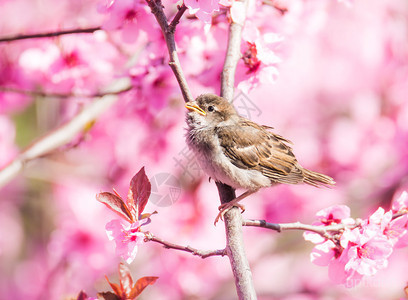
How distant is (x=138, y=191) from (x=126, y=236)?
0.11 meters

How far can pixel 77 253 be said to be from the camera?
8.98 ft

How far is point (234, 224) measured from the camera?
4.55 feet

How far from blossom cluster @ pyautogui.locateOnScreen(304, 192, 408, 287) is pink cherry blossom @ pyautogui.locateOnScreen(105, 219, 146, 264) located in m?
0.45

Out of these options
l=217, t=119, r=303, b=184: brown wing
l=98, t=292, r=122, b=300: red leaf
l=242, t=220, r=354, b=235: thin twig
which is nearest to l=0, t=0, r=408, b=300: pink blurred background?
l=217, t=119, r=303, b=184: brown wing

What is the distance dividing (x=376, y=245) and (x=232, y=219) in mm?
376

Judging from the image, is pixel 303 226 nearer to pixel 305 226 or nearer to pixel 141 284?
pixel 305 226

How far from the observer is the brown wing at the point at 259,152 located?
1.93 metres

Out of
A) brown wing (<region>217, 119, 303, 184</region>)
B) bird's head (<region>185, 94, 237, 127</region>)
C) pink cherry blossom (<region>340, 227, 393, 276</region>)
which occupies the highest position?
bird's head (<region>185, 94, 237, 127</region>)

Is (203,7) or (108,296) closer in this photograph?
(108,296)

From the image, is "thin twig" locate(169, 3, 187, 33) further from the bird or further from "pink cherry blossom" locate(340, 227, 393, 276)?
"pink cherry blossom" locate(340, 227, 393, 276)

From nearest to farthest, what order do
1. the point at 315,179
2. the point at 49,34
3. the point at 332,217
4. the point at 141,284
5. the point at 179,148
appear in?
the point at 141,284, the point at 332,217, the point at 49,34, the point at 315,179, the point at 179,148

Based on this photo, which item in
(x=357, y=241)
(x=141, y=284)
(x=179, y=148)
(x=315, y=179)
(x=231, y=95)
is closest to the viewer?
(x=141, y=284)

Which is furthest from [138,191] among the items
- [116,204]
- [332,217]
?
[332,217]

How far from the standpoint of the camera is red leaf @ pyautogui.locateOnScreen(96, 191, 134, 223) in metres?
1.26
